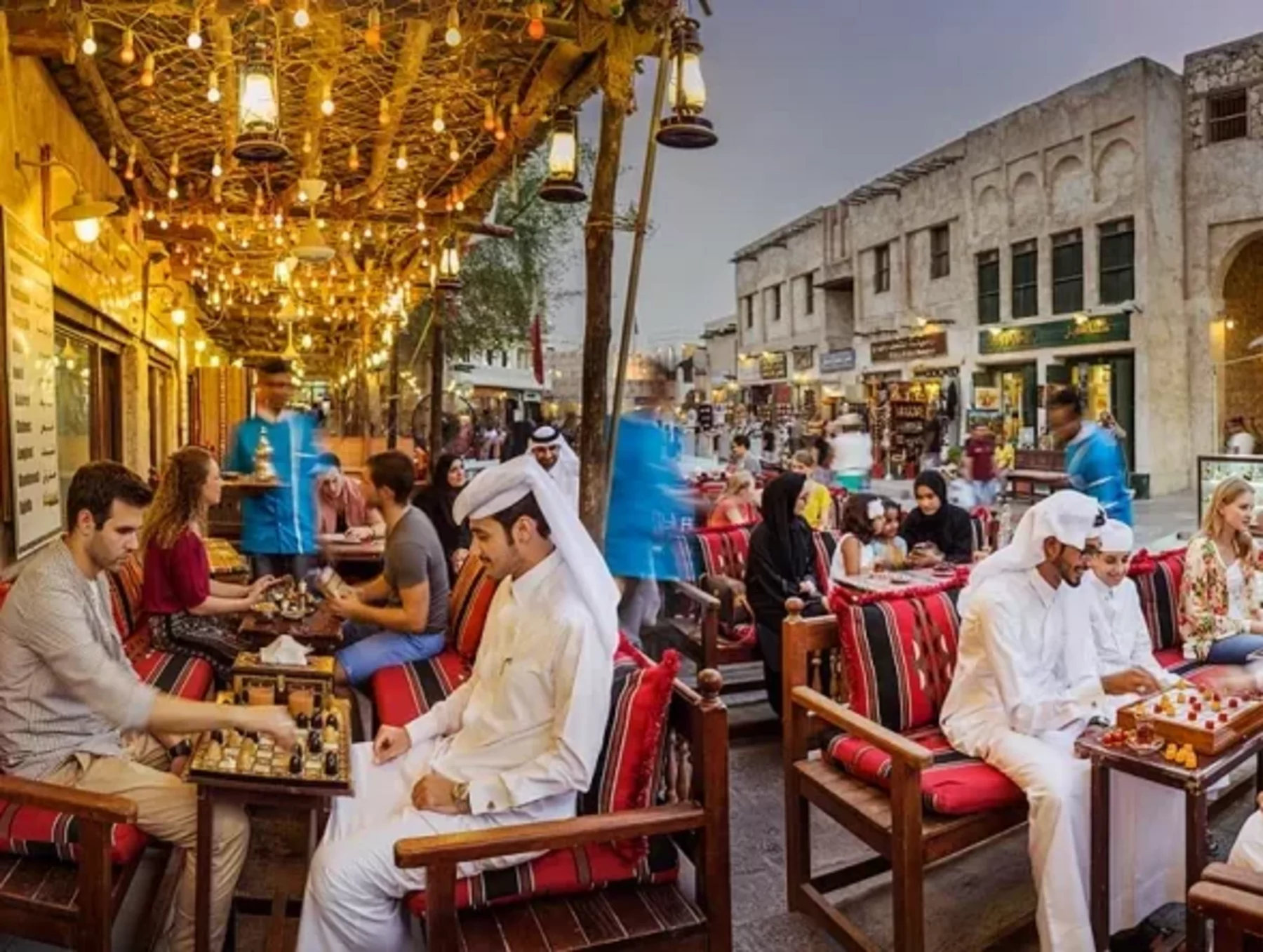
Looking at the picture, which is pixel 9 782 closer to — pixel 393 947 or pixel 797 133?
pixel 393 947

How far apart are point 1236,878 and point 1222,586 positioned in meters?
3.50

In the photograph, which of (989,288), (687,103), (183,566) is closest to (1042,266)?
(989,288)

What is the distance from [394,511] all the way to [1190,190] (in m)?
21.7

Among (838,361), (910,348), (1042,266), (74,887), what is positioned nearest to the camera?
(74,887)

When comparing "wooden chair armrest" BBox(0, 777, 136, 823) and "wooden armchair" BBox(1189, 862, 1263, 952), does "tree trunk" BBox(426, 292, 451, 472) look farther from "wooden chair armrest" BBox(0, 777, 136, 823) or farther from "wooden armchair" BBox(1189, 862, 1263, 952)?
"wooden armchair" BBox(1189, 862, 1263, 952)

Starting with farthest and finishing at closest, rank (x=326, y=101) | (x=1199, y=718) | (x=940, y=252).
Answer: (x=940, y=252) < (x=326, y=101) < (x=1199, y=718)

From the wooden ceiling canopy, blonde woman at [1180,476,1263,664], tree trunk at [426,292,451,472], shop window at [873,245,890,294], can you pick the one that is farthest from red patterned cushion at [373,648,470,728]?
shop window at [873,245,890,294]

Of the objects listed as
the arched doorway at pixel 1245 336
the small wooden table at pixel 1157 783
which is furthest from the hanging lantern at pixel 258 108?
the arched doorway at pixel 1245 336

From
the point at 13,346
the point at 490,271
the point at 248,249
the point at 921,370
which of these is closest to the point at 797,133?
the point at 921,370

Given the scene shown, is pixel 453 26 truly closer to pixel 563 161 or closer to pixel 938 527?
pixel 563 161

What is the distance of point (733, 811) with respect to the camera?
15.5 ft

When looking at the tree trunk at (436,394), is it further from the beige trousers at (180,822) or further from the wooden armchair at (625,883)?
the wooden armchair at (625,883)

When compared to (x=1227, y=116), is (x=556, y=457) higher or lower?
lower

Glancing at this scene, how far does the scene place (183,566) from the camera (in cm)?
504
